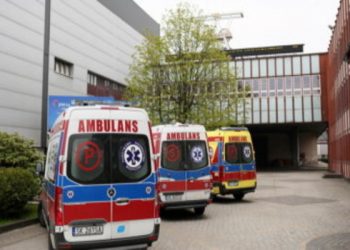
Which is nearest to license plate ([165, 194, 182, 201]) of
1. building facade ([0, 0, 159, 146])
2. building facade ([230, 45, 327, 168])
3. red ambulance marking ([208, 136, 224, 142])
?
red ambulance marking ([208, 136, 224, 142])

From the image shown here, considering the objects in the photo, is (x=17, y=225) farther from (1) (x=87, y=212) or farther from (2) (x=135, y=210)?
(2) (x=135, y=210)

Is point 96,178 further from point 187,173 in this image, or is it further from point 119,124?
point 187,173

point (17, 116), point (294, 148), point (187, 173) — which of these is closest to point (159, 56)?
point (17, 116)

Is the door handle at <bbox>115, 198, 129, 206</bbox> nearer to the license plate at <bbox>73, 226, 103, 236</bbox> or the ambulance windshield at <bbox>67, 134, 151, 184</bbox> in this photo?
the ambulance windshield at <bbox>67, 134, 151, 184</bbox>

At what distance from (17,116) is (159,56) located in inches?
369

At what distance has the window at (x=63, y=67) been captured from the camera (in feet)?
99.3

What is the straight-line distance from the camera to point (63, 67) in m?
31.1

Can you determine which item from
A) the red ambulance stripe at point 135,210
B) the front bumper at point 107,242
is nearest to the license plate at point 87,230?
the front bumper at point 107,242

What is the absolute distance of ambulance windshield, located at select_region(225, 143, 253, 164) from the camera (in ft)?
51.6

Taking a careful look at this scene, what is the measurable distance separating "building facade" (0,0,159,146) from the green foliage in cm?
876

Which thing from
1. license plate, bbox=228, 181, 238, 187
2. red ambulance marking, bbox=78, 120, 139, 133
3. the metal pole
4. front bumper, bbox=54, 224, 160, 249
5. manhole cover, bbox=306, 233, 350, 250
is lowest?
manhole cover, bbox=306, 233, 350, 250

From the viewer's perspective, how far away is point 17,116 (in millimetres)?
25688

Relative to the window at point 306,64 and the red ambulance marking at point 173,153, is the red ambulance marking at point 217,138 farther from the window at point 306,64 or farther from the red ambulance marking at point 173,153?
the window at point 306,64

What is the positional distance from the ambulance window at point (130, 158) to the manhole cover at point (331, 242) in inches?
135
